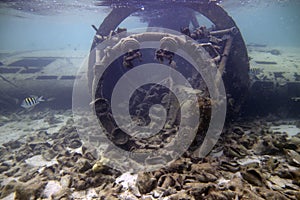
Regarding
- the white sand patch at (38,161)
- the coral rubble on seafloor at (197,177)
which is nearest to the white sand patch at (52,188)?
the coral rubble on seafloor at (197,177)

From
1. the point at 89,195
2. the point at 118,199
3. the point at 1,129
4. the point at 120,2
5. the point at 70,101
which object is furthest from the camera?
the point at 70,101

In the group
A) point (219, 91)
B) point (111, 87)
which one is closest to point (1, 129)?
point (111, 87)

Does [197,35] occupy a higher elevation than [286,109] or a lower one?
higher

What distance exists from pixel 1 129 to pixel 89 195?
8.77m

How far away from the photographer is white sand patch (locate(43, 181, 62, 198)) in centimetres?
416

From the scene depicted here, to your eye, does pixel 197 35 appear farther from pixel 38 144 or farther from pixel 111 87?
pixel 38 144

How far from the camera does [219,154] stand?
466 centimetres

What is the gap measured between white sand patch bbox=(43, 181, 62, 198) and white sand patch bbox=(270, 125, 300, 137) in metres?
6.79

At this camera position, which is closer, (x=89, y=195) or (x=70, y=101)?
(x=89, y=195)

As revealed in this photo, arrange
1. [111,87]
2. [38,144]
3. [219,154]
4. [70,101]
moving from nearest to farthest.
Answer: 1. [219,154]
2. [38,144]
3. [111,87]
4. [70,101]

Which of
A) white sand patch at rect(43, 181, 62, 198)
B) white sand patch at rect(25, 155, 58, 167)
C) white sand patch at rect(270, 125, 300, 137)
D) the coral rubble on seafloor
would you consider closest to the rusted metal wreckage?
the coral rubble on seafloor

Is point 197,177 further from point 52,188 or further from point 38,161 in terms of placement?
point 38,161

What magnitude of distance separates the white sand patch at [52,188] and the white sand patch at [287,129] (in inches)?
267

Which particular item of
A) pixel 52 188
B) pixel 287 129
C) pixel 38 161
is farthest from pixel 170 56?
pixel 287 129
